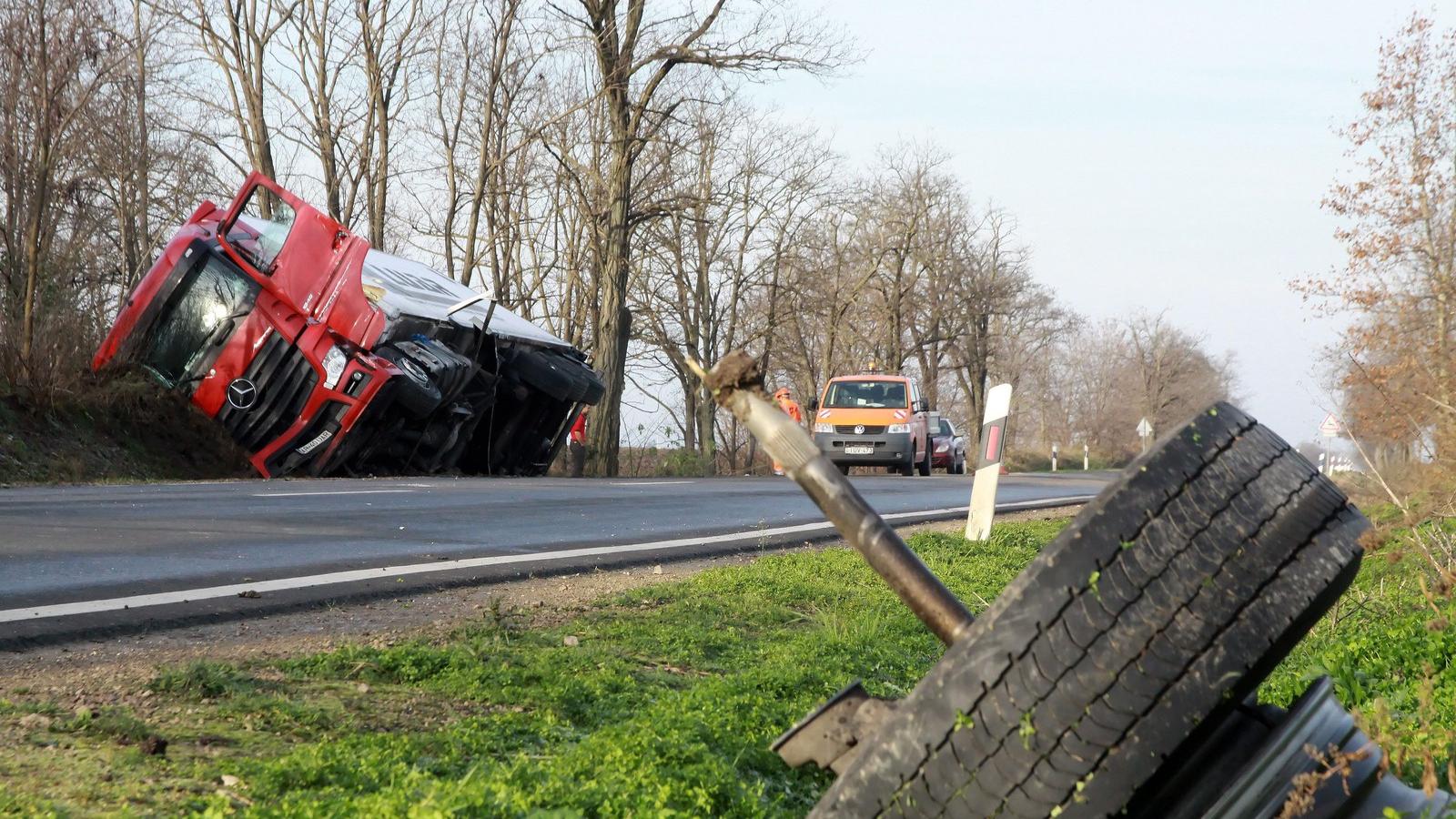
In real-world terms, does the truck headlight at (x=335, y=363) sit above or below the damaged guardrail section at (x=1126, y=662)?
above

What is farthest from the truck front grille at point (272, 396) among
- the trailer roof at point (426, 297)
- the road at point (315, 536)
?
the road at point (315, 536)

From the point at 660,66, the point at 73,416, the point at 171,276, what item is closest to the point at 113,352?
the point at 73,416

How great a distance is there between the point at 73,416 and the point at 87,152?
8119mm

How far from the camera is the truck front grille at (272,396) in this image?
Result: 1378 cm

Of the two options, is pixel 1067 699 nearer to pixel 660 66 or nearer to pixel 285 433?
pixel 285 433

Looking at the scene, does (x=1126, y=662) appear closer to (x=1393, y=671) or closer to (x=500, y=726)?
(x=500, y=726)

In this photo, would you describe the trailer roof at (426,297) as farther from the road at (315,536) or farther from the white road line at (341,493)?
the white road line at (341,493)

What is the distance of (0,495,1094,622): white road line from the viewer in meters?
4.73

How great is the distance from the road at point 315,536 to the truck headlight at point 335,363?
1255 millimetres

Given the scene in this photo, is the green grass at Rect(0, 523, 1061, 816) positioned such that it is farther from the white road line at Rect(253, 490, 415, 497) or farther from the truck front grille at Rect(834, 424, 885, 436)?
the truck front grille at Rect(834, 424, 885, 436)

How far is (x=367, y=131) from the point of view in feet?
106

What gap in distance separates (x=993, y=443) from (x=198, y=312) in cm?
889

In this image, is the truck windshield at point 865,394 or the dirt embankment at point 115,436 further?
the truck windshield at point 865,394

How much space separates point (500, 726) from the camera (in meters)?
3.18
